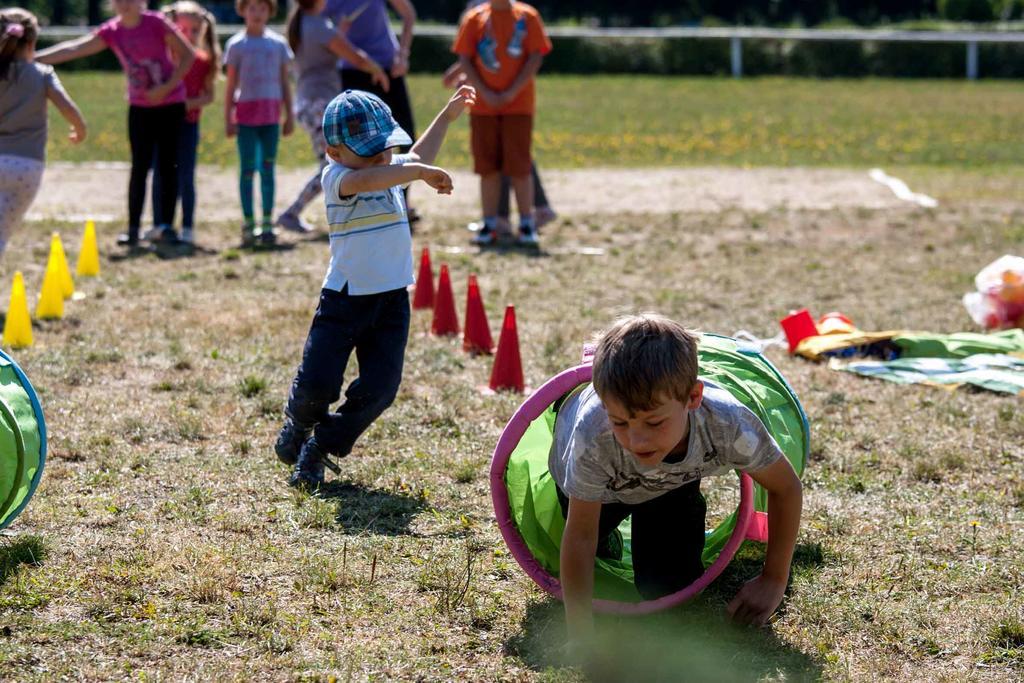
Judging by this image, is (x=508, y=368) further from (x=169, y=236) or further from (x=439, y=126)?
(x=169, y=236)

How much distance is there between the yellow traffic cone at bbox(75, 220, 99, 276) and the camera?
927 cm

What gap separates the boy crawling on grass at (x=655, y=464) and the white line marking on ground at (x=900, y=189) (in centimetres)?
975

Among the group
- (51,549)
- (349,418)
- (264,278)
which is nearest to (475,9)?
(264,278)

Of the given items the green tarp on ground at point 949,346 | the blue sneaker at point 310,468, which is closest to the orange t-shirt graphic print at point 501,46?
the green tarp on ground at point 949,346

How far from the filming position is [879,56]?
36.6 meters

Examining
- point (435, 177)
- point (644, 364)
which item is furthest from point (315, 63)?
point (644, 364)

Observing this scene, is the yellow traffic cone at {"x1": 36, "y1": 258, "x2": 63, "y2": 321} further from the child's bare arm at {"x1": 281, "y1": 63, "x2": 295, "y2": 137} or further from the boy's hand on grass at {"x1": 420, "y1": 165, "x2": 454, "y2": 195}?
the boy's hand on grass at {"x1": 420, "y1": 165, "x2": 454, "y2": 195}

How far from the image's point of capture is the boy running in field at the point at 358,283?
499 centimetres

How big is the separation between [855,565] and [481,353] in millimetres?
3235

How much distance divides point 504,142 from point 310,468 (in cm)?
611

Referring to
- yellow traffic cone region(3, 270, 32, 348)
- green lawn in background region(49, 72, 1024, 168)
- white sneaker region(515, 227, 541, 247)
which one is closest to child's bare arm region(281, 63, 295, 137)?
white sneaker region(515, 227, 541, 247)

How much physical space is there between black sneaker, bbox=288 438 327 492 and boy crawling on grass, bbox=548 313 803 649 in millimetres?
1355

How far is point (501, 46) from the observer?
10742 millimetres

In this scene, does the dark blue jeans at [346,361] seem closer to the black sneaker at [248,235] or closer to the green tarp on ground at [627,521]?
the green tarp on ground at [627,521]
